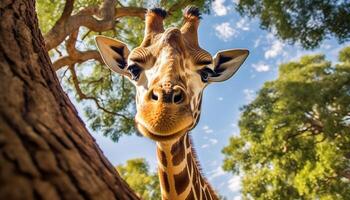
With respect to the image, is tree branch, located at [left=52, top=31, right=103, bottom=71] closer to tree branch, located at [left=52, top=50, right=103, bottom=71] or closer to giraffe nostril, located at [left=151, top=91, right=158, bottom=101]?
tree branch, located at [left=52, top=50, right=103, bottom=71]

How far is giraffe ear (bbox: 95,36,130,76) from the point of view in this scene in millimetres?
3919

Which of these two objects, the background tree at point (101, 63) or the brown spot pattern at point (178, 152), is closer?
the brown spot pattern at point (178, 152)

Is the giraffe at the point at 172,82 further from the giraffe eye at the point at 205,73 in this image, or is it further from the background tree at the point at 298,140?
the background tree at the point at 298,140

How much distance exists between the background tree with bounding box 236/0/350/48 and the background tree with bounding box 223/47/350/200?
4489mm

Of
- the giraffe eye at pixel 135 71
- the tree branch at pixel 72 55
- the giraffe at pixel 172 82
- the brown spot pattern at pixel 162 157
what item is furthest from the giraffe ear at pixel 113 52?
the tree branch at pixel 72 55

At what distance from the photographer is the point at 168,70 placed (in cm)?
280

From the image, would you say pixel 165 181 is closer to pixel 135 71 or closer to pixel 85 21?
pixel 135 71

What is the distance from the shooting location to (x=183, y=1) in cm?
931

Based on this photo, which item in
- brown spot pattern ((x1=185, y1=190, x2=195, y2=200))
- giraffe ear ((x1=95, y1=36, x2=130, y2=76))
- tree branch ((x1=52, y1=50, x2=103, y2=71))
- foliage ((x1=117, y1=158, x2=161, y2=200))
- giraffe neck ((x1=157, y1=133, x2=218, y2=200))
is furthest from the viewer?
foliage ((x1=117, y1=158, x2=161, y2=200))

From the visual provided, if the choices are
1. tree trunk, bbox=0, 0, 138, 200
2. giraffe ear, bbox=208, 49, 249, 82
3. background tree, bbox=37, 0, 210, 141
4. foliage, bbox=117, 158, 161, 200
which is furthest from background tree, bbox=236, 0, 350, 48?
foliage, bbox=117, 158, 161, 200

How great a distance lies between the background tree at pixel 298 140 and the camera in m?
12.9

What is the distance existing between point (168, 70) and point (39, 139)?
77.4 inches

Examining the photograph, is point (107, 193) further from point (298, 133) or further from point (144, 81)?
point (298, 133)

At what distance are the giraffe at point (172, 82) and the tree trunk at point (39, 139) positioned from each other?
117cm
